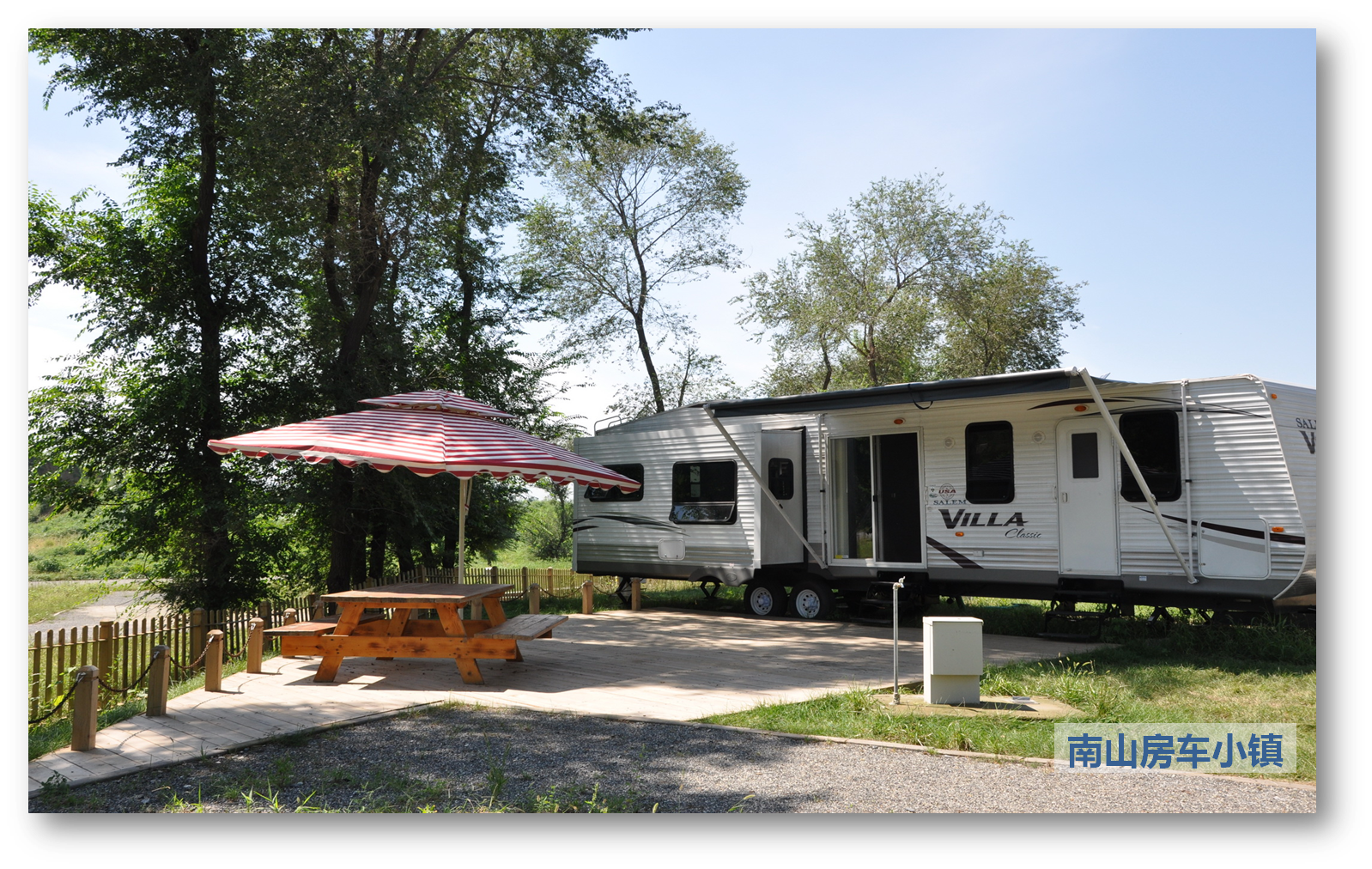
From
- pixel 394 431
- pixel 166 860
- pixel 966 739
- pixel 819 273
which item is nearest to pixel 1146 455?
pixel 966 739

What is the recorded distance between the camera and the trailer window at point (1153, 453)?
8.88m

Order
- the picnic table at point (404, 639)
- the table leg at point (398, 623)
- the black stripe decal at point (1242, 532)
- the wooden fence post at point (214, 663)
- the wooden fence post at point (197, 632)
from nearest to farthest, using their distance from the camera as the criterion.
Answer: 1. the wooden fence post at point (214, 663)
2. the picnic table at point (404, 639)
3. the black stripe decal at point (1242, 532)
4. the table leg at point (398, 623)
5. the wooden fence post at point (197, 632)

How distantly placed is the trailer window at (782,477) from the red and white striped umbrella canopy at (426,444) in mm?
3645

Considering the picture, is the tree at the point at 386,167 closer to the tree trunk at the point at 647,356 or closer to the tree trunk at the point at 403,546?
the tree trunk at the point at 403,546

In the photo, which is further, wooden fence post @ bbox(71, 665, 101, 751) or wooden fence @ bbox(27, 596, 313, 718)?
wooden fence @ bbox(27, 596, 313, 718)

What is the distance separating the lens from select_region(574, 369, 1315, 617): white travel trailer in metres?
8.40

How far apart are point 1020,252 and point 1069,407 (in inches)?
594

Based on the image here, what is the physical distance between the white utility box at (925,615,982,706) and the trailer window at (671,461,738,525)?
5.96 meters

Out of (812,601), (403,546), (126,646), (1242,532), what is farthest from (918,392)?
(403,546)

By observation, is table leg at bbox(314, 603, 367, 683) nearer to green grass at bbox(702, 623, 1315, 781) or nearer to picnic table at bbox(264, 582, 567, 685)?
picnic table at bbox(264, 582, 567, 685)

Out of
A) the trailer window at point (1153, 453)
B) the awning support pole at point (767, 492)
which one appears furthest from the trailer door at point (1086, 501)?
the awning support pole at point (767, 492)

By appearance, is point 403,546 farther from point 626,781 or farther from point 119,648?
point 626,781

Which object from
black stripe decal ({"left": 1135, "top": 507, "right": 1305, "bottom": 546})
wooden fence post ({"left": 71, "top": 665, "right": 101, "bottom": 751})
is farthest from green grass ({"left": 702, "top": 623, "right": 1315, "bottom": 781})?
wooden fence post ({"left": 71, "top": 665, "right": 101, "bottom": 751})

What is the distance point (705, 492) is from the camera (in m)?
12.7
